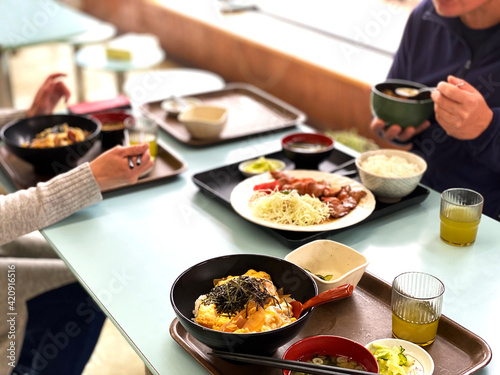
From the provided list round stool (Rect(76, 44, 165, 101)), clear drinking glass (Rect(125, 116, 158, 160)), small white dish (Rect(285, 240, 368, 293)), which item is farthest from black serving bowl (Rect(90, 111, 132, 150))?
round stool (Rect(76, 44, 165, 101))

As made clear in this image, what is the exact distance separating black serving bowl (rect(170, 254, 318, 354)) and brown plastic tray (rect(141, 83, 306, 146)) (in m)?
0.91

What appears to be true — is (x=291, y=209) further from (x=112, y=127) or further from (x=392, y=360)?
(x=112, y=127)

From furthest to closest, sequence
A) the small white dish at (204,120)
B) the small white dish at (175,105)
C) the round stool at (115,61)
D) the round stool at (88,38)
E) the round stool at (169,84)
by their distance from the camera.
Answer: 1. the round stool at (88,38)
2. the round stool at (115,61)
3. the round stool at (169,84)
4. the small white dish at (175,105)
5. the small white dish at (204,120)

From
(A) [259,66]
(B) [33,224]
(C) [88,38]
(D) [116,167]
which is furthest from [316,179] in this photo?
(C) [88,38]

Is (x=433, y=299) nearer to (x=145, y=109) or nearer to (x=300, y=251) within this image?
(x=300, y=251)

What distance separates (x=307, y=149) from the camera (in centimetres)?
195

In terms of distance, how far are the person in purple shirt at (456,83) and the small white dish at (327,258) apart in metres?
0.58

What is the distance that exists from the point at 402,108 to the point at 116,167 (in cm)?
90

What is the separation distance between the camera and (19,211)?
5.03ft

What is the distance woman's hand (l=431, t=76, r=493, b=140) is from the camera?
64.6 inches

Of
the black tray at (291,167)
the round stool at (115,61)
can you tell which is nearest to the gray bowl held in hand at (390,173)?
the black tray at (291,167)

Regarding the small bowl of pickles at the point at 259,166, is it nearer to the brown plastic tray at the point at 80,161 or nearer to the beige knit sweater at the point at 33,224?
the brown plastic tray at the point at 80,161

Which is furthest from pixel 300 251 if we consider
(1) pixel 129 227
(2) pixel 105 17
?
(2) pixel 105 17

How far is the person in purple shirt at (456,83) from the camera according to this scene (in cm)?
174
